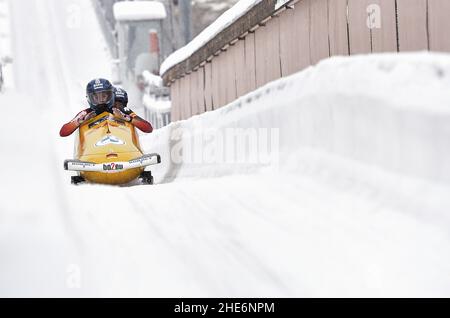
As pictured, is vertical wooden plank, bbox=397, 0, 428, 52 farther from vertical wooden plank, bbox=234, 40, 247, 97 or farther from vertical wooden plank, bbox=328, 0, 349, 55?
vertical wooden plank, bbox=234, 40, 247, 97

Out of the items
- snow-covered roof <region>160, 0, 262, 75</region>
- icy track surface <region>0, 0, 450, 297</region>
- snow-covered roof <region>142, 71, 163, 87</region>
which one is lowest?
icy track surface <region>0, 0, 450, 297</region>

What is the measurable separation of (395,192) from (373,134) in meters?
0.42

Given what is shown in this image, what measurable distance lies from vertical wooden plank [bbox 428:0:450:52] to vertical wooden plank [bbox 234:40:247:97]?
10.9 ft

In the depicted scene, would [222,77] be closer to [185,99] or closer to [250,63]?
[250,63]

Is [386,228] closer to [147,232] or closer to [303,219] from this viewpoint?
[303,219]

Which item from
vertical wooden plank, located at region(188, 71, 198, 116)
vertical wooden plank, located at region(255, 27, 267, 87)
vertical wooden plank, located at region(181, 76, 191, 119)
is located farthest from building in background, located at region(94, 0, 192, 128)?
vertical wooden plank, located at region(255, 27, 267, 87)

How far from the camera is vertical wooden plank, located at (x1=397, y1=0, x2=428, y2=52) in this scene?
3.71m

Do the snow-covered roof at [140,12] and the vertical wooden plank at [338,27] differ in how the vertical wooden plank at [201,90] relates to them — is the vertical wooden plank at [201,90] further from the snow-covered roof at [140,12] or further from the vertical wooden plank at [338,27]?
the snow-covered roof at [140,12]

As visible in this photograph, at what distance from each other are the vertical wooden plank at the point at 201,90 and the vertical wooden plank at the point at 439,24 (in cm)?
531

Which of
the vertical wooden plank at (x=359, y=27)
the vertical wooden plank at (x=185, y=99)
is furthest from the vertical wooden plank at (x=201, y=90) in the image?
the vertical wooden plank at (x=359, y=27)

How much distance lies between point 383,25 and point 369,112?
0.93 m

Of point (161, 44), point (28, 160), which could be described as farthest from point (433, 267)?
point (161, 44)

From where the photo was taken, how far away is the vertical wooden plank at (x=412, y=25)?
371cm

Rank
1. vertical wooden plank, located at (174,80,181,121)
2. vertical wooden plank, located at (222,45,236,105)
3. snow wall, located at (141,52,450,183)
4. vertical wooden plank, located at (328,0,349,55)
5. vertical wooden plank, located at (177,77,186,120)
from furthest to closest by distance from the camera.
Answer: vertical wooden plank, located at (174,80,181,121) < vertical wooden plank, located at (177,77,186,120) < vertical wooden plank, located at (222,45,236,105) < vertical wooden plank, located at (328,0,349,55) < snow wall, located at (141,52,450,183)
